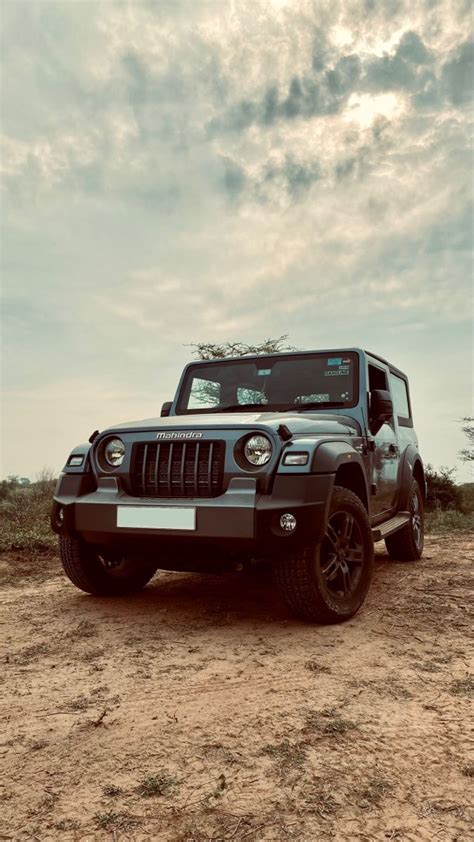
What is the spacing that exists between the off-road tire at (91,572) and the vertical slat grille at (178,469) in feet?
1.93

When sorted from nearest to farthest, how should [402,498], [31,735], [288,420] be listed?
[31,735], [288,420], [402,498]

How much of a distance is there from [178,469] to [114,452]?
21.5 inches

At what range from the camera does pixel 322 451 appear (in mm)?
3727

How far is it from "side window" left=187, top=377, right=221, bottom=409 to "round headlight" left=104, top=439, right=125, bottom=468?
49.0 inches

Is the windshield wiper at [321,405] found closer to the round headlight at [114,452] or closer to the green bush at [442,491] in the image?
the round headlight at [114,452]

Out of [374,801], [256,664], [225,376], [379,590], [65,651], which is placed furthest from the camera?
[225,376]

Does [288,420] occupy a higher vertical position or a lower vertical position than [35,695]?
higher

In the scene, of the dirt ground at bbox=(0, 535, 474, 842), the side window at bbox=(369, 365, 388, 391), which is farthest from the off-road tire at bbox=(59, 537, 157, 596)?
the side window at bbox=(369, 365, 388, 391)

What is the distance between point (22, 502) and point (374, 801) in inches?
393

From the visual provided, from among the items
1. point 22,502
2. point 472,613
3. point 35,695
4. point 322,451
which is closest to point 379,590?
point 472,613

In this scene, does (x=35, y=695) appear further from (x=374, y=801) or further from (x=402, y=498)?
(x=402, y=498)

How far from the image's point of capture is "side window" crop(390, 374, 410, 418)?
251 inches

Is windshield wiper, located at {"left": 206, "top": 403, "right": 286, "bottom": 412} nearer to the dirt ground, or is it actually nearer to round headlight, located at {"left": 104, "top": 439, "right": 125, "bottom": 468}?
round headlight, located at {"left": 104, "top": 439, "right": 125, "bottom": 468}

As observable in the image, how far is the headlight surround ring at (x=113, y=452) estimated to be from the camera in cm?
418
